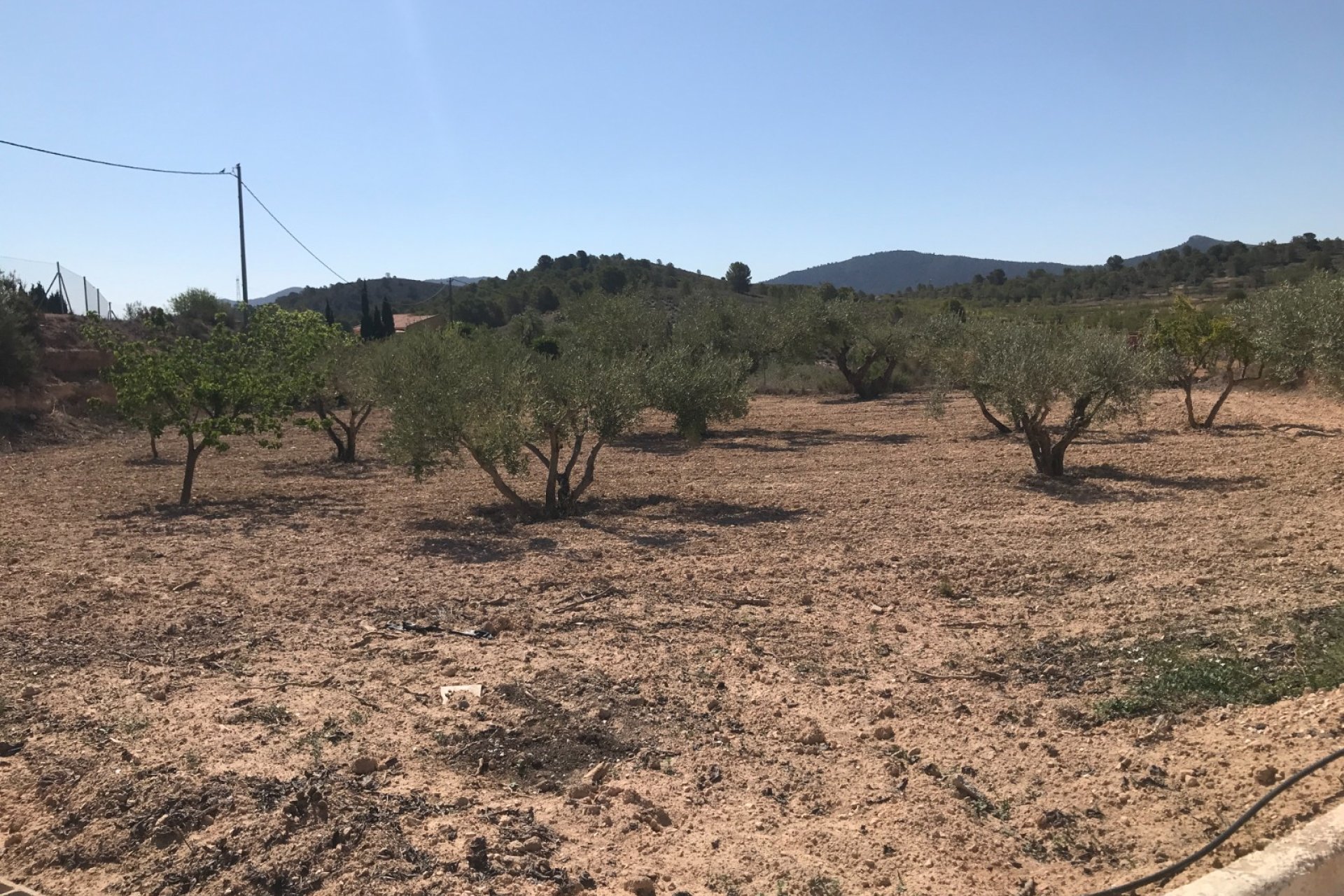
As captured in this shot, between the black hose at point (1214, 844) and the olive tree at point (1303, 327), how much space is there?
14035 millimetres

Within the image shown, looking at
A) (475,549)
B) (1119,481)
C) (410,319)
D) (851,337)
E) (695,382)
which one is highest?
(410,319)

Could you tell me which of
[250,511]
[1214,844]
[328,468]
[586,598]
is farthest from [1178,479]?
[328,468]

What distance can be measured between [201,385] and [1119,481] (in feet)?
47.6

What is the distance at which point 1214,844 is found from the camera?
4.12 meters

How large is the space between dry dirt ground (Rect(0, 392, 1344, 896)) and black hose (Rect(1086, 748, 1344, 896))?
13cm

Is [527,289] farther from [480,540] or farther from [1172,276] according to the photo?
[480,540]

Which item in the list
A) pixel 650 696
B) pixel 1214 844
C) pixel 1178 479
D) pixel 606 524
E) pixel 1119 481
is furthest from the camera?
pixel 1119 481

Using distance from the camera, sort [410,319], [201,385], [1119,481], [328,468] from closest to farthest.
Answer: [201,385], [1119,481], [328,468], [410,319]

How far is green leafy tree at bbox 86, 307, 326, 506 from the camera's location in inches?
618

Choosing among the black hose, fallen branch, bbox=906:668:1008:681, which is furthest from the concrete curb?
fallen branch, bbox=906:668:1008:681

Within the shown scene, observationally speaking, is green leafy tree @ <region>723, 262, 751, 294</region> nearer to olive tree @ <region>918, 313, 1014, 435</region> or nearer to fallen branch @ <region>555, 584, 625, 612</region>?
olive tree @ <region>918, 313, 1014, 435</region>

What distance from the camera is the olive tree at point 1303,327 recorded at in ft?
53.5

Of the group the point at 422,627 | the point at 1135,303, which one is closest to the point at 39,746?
the point at 422,627

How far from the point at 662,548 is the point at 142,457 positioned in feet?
51.6
